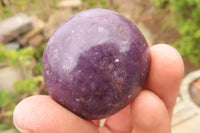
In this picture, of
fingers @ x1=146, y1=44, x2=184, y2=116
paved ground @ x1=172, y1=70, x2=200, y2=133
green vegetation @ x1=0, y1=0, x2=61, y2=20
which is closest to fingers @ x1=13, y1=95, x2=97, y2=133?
fingers @ x1=146, y1=44, x2=184, y2=116

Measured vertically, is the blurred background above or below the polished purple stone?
below

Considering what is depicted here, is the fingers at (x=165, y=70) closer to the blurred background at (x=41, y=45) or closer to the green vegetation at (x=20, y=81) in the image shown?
the blurred background at (x=41, y=45)

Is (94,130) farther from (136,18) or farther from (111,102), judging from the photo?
(136,18)

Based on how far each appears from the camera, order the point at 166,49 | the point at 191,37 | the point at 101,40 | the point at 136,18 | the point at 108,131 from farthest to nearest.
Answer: the point at 136,18 → the point at 191,37 → the point at 108,131 → the point at 166,49 → the point at 101,40

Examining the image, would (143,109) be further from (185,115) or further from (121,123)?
(185,115)

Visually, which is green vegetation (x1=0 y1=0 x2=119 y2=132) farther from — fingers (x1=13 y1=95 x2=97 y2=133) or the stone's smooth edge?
fingers (x1=13 y1=95 x2=97 y2=133)

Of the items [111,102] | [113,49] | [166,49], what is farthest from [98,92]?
[166,49]

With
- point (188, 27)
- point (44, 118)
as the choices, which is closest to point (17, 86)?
point (44, 118)

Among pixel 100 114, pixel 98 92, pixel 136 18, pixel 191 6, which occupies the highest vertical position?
pixel 98 92
